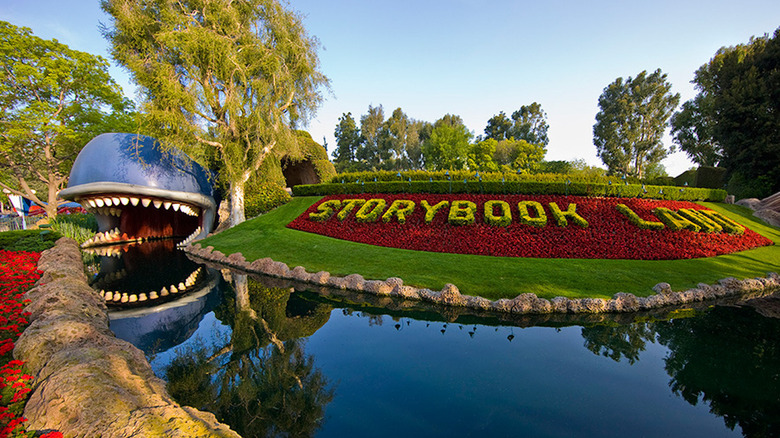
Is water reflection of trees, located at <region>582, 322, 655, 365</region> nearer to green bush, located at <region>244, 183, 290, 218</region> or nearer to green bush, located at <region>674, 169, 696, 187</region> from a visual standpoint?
green bush, located at <region>244, 183, 290, 218</region>

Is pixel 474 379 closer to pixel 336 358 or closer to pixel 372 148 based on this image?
pixel 336 358

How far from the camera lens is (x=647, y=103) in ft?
129

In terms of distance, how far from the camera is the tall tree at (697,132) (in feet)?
104

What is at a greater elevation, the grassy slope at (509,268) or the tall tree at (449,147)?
the tall tree at (449,147)

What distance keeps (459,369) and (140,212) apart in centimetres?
2149

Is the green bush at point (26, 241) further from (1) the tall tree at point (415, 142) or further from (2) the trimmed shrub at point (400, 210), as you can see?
(1) the tall tree at point (415, 142)

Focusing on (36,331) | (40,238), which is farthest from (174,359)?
(40,238)

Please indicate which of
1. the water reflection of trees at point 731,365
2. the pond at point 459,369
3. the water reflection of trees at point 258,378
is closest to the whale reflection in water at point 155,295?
the pond at point 459,369

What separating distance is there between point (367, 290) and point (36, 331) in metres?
6.23

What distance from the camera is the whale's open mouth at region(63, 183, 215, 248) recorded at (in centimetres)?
1394

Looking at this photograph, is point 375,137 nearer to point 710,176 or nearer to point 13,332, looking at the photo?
point 710,176

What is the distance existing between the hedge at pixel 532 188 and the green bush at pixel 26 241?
12048 millimetres

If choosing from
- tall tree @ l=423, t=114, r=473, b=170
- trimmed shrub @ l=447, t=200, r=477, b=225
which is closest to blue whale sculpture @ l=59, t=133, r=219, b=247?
trimmed shrub @ l=447, t=200, r=477, b=225

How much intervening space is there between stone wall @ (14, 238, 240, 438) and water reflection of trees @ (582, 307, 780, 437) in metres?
6.32
